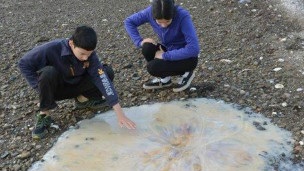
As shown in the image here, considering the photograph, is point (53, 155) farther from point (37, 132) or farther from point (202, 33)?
point (202, 33)

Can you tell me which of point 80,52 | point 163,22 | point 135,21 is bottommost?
point 135,21

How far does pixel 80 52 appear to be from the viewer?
3211 millimetres

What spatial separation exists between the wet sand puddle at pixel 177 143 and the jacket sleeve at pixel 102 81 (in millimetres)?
317

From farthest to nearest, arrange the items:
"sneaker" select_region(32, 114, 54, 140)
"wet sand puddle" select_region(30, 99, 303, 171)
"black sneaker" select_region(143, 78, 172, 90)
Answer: "black sneaker" select_region(143, 78, 172, 90) < "sneaker" select_region(32, 114, 54, 140) < "wet sand puddle" select_region(30, 99, 303, 171)

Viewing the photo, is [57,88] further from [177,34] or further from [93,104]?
[177,34]

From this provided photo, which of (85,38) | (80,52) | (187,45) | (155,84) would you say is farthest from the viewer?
(155,84)

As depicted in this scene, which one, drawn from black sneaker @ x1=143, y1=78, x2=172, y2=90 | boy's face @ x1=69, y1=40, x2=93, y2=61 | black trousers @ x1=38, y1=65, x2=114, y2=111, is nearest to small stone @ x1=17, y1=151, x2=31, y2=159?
black trousers @ x1=38, y1=65, x2=114, y2=111

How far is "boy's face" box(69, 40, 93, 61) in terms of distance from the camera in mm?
3192

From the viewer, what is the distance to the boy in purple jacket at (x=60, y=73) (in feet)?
10.9

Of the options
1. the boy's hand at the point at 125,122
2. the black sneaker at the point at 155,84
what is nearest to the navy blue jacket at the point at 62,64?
the boy's hand at the point at 125,122

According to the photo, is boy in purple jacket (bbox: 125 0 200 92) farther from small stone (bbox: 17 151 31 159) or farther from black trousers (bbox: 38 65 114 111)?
small stone (bbox: 17 151 31 159)

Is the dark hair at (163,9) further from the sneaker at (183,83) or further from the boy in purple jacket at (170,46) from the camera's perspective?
the sneaker at (183,83)

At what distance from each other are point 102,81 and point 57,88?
44cm

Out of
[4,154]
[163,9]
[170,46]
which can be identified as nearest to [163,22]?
[163,9]
